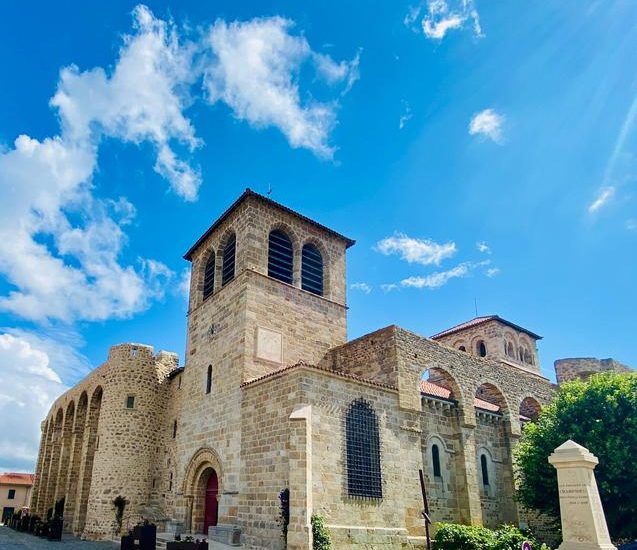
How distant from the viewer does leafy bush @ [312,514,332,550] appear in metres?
12.4

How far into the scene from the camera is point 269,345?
58.3 feet

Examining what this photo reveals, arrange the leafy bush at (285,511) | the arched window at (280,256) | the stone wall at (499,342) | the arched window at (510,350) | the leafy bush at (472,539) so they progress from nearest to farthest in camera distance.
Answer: the leafy bush at (285,511), the leafy bush at (472,539), the arched window at (280,256), the stone wall at (499,342), the arched window at (510,350)

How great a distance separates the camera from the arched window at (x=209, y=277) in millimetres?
20922

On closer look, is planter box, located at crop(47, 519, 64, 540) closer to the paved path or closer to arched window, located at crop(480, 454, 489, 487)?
the paved path

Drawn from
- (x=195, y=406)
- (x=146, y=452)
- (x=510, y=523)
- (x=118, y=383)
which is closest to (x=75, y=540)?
(x=146, y=452)

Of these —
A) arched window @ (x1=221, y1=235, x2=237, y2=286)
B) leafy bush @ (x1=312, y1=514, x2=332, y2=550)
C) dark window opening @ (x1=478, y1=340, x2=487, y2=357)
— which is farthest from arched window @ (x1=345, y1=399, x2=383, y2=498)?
dark window opening @ (x1=478, y1=340, x2=487, y2=357)

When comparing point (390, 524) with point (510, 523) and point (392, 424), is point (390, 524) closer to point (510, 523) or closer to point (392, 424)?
point (392, 424)

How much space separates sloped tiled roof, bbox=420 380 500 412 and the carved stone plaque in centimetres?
510

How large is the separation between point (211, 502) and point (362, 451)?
6.01 metres

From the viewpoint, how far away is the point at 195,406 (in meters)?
18.9

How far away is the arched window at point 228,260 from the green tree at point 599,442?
11913 millimetres

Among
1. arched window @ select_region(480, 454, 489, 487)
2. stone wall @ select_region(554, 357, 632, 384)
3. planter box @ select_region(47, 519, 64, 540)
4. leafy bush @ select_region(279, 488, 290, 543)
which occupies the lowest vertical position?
planter box @ select_region(47, 519, 64, 540)

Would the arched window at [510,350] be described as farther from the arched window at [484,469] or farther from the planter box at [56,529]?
the planter box at [56,529]

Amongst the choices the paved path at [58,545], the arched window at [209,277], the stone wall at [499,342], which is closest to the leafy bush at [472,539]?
the paved path at [58,545]
